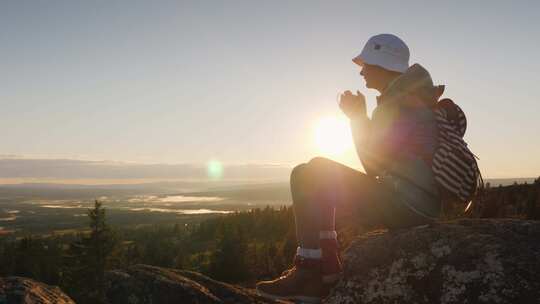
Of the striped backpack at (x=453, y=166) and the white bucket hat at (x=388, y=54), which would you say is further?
the white bucket hat at (x=388, y=54)

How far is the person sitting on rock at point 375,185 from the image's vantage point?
556cm

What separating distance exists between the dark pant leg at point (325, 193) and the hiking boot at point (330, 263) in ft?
0.42

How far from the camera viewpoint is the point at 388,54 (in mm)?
6102

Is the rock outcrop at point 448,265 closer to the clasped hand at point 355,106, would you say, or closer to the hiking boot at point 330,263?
the hiking boot at point 330,263

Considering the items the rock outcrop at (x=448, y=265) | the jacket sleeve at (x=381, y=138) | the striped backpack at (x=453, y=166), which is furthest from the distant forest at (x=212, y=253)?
the jacket sleeve at (x=381, y=138)

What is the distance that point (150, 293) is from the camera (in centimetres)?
748

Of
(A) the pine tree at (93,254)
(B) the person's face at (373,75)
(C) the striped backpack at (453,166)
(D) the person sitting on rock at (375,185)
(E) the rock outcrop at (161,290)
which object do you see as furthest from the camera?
(A) the pine tree at (93,254)

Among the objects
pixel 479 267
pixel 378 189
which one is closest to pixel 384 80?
pixel 378 189

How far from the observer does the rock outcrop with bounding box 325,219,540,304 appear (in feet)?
15.2

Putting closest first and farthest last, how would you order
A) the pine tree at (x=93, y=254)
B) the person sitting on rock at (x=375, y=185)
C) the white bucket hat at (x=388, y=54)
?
the person sitting on rock at (x=375, y=185) → the white bucket hat at (x=388, y=54) → the pine tree at (x=93, y=254)

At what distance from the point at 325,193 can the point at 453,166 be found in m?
1.49

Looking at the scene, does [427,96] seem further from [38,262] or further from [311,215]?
[38,262]

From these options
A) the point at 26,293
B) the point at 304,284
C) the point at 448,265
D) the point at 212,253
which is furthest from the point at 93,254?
the point at 448,265

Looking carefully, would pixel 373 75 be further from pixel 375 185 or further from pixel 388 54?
pixel 375 185
